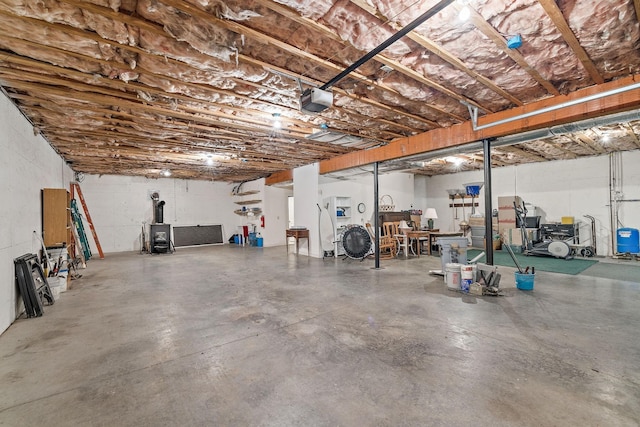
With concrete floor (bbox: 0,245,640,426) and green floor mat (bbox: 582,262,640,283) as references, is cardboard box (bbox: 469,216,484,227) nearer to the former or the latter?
green floor mat (bbox: 582,262,640,283)

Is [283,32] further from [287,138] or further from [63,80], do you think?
[287,138]

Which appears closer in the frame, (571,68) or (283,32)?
(283,32)

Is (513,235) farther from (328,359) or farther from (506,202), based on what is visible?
(328,359)

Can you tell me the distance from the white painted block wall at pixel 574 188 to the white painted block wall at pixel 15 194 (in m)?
11.7

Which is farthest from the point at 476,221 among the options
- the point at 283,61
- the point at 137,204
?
the point at 137,204

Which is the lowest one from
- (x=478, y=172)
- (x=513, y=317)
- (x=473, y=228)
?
(x=513, y=317)

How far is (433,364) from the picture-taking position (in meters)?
2.30

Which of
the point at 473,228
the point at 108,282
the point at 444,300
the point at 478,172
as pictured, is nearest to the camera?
the point at 444,300

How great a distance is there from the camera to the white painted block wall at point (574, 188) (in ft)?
24.6

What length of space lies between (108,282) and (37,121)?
9.67ft

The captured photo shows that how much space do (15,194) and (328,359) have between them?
428cm

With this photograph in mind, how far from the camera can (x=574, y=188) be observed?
8.38 m

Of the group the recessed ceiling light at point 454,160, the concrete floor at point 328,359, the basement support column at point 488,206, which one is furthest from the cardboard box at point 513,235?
the basement support column at point 488,206

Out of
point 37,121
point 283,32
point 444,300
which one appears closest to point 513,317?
point 444,300
